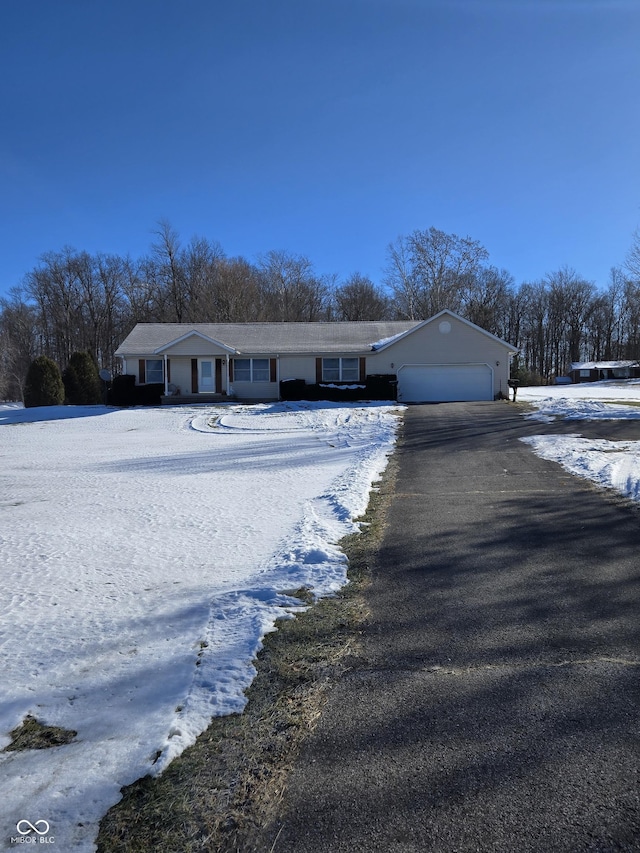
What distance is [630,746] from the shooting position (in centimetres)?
245

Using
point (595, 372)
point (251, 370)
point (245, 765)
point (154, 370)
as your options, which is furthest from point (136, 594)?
point (595, 372)

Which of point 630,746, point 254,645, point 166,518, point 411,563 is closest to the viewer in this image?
point 630,746

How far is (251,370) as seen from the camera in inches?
1176

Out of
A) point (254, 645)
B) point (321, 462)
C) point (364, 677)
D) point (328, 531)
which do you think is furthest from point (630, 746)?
point (321, 462)

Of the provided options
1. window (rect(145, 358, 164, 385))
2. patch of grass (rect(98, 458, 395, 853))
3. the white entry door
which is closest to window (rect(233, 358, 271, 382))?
the white entry door

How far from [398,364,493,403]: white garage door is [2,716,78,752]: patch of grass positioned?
86.8 ft

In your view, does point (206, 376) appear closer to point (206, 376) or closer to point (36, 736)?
point (206, 376)

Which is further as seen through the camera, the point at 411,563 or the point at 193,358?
the point at 193,358

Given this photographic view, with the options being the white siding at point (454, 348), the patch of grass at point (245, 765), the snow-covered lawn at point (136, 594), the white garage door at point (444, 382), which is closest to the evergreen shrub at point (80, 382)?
the white siding at point (454, 348)

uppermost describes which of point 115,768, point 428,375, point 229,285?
point 229,285

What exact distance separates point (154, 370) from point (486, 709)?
2923 centimetres

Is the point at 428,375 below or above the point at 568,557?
above

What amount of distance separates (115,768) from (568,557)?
4.18 meters

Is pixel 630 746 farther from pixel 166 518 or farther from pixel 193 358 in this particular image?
pixel 193 358
